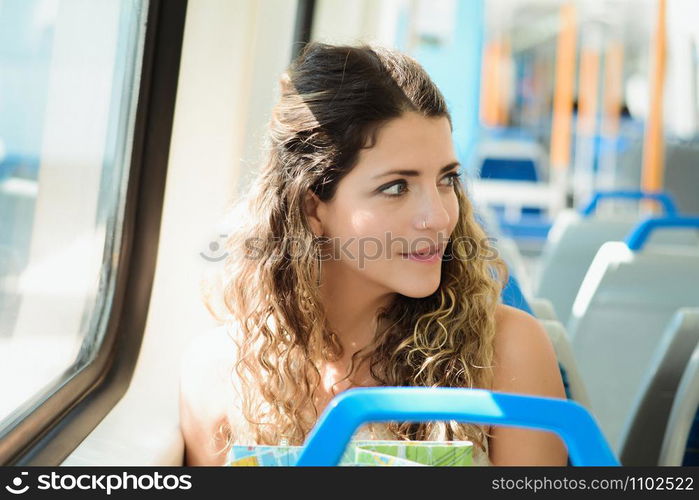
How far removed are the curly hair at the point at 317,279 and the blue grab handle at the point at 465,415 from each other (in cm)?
58

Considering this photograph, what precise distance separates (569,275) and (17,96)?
2121 millimetres

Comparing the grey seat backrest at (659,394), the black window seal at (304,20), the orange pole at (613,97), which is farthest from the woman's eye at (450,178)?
the orange pole at (613,97)

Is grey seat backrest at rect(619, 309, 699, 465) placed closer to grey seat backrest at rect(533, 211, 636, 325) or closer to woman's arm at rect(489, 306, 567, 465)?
woman's arm at rect(489, 306, 567, 465)

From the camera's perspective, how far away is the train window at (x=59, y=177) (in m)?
1.26

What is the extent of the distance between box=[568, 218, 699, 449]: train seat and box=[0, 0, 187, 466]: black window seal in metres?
1.14

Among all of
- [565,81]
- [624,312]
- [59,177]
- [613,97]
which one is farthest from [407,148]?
[613,97]

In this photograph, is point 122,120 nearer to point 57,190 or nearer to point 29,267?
point 57,190

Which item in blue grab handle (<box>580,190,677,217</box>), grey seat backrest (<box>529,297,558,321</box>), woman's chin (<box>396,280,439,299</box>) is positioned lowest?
grey seat backrest (<box>529,297,558,321</box>)

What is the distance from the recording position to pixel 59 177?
1.48m

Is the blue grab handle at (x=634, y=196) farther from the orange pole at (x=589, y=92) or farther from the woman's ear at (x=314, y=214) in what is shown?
the orange pole at (x=589, y=92)

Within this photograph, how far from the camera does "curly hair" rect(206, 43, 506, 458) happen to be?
135 cm

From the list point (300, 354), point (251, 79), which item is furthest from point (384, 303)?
point (251, 79)

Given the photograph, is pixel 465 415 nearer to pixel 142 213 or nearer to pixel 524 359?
pixel 524 359
